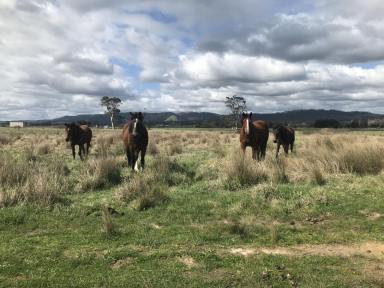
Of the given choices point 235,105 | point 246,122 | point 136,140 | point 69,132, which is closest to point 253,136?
point 246,122

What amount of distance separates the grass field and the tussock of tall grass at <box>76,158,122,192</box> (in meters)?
0.03

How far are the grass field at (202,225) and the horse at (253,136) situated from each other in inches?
129

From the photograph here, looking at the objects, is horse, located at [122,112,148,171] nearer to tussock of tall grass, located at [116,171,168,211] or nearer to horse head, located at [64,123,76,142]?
tussock of tall grass, located at [116,171,168,211]

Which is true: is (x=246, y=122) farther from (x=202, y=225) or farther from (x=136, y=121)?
(x=202, y=225)

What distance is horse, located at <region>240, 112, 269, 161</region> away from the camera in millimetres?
16672

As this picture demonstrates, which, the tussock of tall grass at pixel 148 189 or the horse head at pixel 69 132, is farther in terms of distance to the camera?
the horse head at pixel 69 132

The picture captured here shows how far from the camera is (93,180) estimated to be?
40.0 ft

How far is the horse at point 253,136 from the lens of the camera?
16672mm

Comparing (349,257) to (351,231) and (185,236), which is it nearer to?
(351,231)

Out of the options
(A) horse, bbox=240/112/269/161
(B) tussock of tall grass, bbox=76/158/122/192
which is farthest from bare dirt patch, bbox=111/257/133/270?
(A) horse, bbox=240/112/269/161

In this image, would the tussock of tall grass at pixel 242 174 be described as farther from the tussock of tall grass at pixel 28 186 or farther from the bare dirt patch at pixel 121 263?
the bare dirt patch at pixel 121 263

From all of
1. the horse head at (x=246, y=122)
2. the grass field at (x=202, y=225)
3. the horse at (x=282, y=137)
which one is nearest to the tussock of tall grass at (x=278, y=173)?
the grass field at (x=202, y=225)

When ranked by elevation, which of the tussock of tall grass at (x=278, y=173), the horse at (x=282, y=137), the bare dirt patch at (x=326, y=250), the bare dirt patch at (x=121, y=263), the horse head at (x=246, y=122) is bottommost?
the bare dirt patch at (x=121, y=263)

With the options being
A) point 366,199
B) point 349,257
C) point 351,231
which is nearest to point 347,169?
point 366,199
